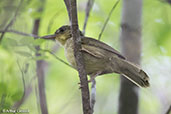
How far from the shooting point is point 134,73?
3996 millimetres

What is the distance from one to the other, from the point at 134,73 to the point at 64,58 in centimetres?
225

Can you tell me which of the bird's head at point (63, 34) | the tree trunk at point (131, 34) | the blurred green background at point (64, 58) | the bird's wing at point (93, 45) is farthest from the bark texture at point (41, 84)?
the tree trunk at point (131, 34)

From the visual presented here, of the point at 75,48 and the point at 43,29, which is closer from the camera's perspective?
the point at 75,48

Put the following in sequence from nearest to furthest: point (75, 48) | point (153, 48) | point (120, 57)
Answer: point (75, 48), point (120, 57), point (153, 48)

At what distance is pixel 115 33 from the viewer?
588 cm

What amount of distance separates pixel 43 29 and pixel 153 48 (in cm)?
225

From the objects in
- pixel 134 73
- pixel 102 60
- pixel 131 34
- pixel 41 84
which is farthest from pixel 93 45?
pixel 41 84

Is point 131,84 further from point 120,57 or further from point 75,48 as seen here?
point 75,48

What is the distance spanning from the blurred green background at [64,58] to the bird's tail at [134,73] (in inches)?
30.0

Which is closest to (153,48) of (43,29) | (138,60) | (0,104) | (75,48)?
(138,60)

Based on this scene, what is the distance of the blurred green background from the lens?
4742 mm

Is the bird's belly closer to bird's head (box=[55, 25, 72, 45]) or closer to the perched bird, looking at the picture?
the perched bird

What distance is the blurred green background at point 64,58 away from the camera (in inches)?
187

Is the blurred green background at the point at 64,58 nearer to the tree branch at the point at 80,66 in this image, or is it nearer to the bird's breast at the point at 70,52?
the bird's breast at the point at 70,52
